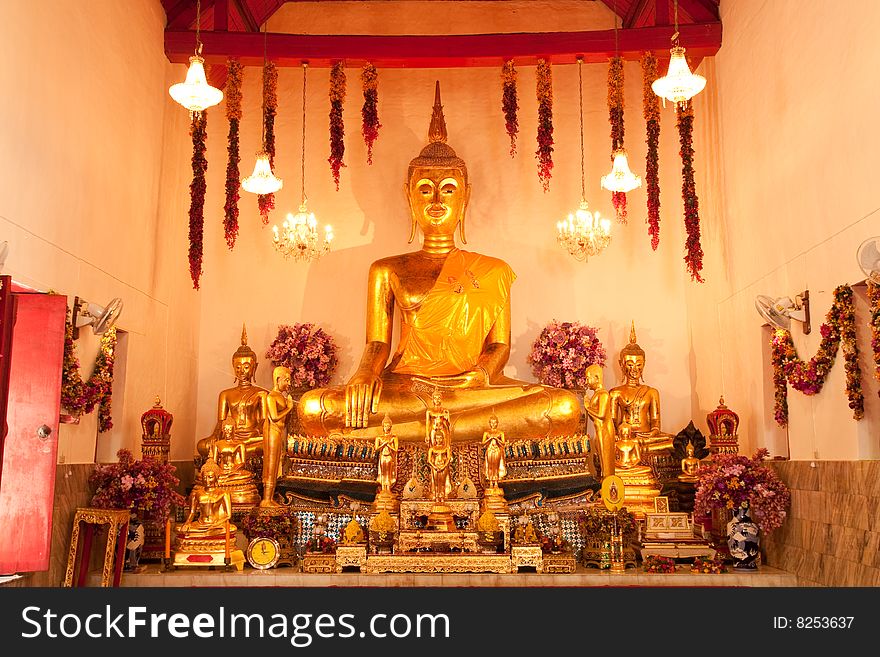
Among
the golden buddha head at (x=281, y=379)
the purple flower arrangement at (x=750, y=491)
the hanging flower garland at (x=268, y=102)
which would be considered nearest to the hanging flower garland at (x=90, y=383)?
the golden buddha head at (x=281, y=379)

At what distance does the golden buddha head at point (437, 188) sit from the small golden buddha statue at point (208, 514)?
12.0 ft

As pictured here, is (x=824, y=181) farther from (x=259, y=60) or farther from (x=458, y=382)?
(x=259, y=60)

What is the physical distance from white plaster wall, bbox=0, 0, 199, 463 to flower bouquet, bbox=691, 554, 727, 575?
4139 millimetres

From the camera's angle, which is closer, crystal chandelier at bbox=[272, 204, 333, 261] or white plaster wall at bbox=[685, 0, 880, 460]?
white plaster wall at bbox=[685, 0, 880, 460]

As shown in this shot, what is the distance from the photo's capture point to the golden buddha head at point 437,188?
9039 mm

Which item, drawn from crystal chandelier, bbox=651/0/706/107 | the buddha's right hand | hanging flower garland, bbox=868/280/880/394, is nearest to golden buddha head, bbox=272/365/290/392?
the buddha's right hand

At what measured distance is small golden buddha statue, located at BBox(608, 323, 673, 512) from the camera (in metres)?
7.18

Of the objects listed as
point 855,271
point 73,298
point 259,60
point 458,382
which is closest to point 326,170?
point 259,60

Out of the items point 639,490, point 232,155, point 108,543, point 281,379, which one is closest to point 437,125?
point 232,155

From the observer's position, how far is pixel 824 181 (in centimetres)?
590

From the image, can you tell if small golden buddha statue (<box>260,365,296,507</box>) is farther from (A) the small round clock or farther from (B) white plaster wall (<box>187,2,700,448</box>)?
(B) white plaster wall (<box>187,2,700,448</box>)

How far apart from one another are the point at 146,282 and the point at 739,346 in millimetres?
4957

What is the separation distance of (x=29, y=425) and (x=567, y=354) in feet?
17.1

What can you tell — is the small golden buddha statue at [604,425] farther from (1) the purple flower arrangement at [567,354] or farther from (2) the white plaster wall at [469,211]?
(2) the white plaster wall at [469,211]
